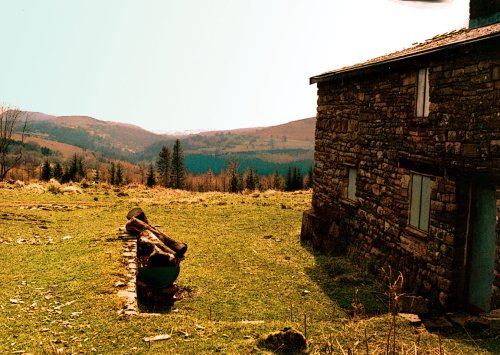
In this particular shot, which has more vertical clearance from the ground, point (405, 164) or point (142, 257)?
point (405, 164)

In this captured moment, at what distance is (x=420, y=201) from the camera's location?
10016mm

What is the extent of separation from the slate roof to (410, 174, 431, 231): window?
9.69 ft

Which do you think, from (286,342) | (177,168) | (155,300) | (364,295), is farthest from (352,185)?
(177,168)

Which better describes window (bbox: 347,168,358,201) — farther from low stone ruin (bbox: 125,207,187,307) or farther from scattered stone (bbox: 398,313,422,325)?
low stone ruin (bbox: 125,207,187,307)

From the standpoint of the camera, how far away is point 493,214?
829 cm

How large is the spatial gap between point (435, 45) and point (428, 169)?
2890 millimetres

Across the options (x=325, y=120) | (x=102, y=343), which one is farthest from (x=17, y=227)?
(x=325, y=120)

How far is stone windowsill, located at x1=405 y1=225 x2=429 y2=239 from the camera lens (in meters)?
9.65

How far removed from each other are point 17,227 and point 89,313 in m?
9.69

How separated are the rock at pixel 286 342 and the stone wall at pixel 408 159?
434cm

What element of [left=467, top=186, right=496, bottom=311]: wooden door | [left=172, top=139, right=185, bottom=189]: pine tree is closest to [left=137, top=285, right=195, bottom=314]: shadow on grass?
[left=467, top=186, right=496, bottom=311]: wooden door

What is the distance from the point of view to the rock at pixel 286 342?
583cm

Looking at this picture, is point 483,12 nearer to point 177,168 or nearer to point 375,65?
point 375,65

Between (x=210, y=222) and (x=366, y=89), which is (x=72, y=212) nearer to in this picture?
(x=210, y=222)
